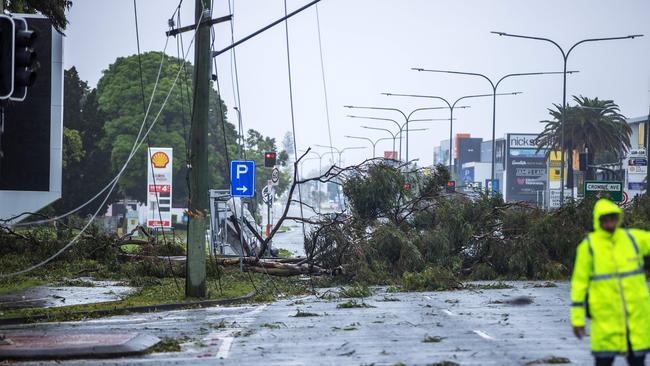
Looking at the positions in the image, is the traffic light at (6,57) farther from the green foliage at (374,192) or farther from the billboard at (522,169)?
the billboard at (522,169)

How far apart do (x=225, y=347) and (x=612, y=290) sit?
6.56 m

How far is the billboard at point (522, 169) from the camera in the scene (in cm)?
16550

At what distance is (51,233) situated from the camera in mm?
31234

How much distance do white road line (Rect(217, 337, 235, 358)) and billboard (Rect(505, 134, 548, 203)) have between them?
504 feet

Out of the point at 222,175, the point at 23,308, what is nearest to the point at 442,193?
the point at 23,308

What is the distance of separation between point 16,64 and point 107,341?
3.93m

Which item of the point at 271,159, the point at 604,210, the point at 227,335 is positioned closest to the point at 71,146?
the point at 271,159

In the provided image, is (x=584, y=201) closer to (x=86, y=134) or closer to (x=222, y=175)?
(x=86, y=134)

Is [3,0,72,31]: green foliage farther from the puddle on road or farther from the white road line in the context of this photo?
the white road line

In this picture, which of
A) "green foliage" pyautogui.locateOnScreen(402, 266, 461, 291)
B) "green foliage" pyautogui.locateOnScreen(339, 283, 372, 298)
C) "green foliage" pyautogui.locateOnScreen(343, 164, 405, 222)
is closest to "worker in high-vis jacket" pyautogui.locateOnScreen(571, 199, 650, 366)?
"green foliage" pyautogui.locateOnScreen(339, 283, 372, 298)

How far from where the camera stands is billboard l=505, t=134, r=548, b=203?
165500 millimetres

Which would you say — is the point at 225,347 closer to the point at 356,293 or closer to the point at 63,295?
the point at 356,293

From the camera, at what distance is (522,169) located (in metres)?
166

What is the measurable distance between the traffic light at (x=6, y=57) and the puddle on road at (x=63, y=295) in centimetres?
806
